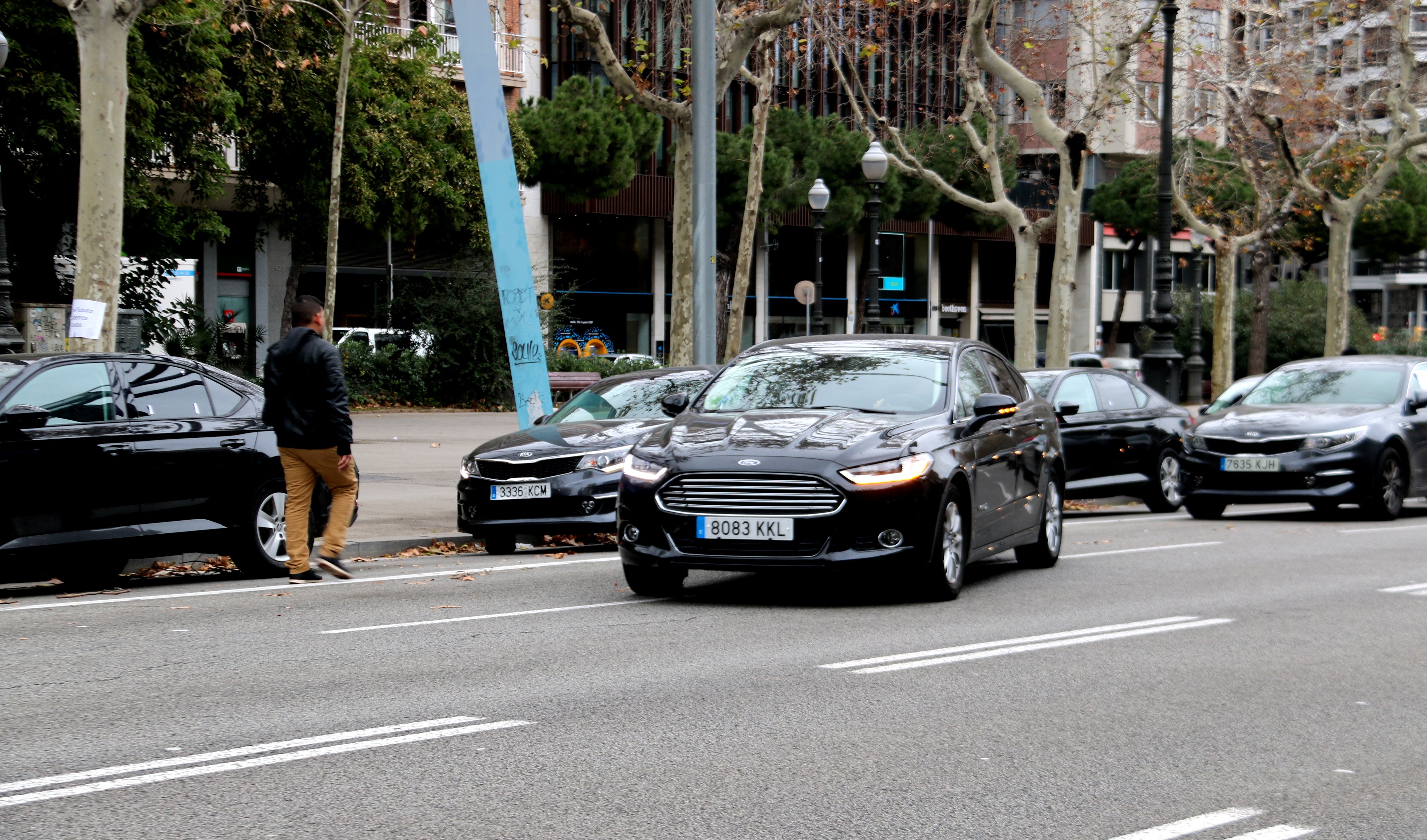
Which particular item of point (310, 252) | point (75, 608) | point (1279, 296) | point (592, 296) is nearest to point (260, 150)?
point (310, 252)

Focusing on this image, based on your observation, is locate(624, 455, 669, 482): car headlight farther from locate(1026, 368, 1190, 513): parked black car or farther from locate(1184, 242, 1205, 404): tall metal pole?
locate(1184, 242, 1205, 404): tall metal pole

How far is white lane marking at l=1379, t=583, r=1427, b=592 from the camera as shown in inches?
430

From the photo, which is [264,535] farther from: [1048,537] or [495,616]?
[1048,537]

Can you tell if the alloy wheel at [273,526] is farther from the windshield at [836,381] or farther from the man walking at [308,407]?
the windshield at [836,381]

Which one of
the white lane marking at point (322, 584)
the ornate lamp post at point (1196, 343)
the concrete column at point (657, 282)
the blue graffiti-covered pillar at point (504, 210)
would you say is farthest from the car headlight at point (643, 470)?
the concrete column at point (657, 282)

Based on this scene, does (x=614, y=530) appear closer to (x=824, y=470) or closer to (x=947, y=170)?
(x=824, y=470)

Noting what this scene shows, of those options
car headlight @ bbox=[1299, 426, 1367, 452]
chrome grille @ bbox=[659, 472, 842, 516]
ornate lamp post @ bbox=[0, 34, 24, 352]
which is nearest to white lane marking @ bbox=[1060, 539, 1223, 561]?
car headlight @ bbox=[1299, 426, 1367, 452]

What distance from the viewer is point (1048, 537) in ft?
39.8

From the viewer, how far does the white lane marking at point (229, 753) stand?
535 centimetres

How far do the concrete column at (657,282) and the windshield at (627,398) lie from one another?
37.9 m

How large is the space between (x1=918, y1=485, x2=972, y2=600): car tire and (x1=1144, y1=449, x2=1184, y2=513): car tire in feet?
28.0

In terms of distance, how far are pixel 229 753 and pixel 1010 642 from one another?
4.17 meters

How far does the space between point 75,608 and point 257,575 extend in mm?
1964

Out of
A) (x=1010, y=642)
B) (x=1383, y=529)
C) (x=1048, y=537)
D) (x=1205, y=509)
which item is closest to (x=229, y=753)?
(x=1010, y=642)
